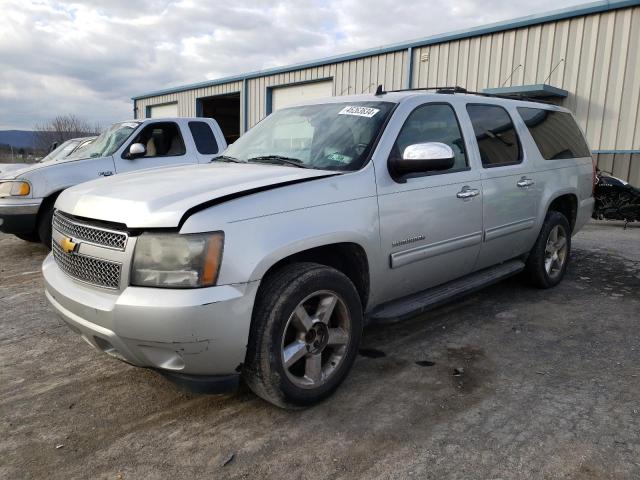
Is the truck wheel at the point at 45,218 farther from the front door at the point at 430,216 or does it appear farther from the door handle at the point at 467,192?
the door handle at the point at 467,192

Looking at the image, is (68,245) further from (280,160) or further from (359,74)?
(359,74)

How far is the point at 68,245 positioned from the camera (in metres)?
2.75

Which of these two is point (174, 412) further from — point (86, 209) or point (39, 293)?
point (39, 293)

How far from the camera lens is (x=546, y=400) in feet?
9.75

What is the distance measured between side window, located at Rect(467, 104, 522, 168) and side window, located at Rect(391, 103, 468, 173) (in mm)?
251

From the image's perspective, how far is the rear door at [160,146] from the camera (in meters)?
7.21

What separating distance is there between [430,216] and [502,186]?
106 cm

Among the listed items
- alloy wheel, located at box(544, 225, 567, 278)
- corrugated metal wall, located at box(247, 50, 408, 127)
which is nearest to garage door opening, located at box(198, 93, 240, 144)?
corrugated metal wall, located at box(247, 50, 408, 127)

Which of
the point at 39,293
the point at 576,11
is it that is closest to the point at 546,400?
the point at 39,293

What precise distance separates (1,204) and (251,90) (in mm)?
14886

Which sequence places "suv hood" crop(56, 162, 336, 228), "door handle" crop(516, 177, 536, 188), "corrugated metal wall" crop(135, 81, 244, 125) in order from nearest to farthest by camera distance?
1. "suv hood" crop(56, 162, 336, 228)
2. "door handle" crop(516, 177, 536, 188)
3. "corrugated metal wall" crop(135, 81, 244, 125)

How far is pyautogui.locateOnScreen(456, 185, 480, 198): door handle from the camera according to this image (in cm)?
370

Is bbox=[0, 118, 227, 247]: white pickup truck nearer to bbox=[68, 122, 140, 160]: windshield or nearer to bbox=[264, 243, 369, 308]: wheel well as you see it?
bbox=[68, 122, 140, 160]: windshield

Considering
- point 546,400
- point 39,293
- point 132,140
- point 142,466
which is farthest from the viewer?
point 132,140
